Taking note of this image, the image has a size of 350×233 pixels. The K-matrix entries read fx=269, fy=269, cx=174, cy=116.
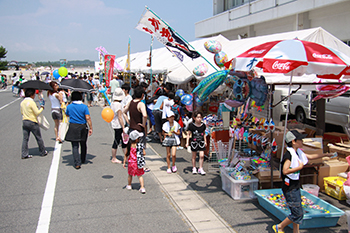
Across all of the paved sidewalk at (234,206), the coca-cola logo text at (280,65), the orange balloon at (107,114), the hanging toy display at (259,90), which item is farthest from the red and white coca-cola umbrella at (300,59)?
the orange balloon at (107,114)

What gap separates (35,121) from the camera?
7168 mm

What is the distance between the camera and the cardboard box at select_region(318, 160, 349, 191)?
17.7 feet

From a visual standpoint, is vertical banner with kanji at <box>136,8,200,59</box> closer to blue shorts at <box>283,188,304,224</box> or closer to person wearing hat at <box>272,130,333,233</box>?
person wearing hat at <box>272,130,333,233</box>

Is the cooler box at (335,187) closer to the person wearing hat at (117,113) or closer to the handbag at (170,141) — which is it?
the handbag at (170,141)

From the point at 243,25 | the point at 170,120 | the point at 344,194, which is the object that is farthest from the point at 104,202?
the point at 243,25

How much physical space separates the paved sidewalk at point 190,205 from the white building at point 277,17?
14085 mm

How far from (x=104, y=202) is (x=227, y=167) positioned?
2.51 metres

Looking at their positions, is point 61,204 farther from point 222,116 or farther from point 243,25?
point 243,25

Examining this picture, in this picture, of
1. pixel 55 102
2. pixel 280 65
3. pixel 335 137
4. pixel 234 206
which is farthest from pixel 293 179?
pixel 55 102

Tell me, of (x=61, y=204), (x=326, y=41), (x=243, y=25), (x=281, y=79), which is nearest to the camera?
(x=61, y=204)

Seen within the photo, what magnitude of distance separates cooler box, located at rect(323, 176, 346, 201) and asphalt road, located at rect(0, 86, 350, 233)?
0.12 metres

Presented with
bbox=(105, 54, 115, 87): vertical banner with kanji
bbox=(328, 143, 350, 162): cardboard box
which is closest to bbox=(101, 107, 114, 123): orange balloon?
bbox=(105, 54, 115, 87): vertical banner with kanji

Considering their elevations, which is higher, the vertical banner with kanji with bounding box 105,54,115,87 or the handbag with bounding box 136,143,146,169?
the vertical banner with kanji with bounding box 105,54,115,87

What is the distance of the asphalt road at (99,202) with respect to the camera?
4082mm
